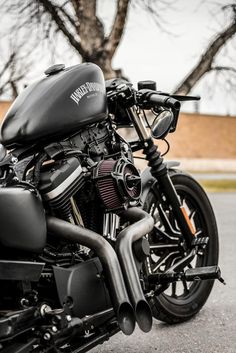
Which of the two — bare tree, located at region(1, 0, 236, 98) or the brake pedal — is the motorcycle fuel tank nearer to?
the brake pedal

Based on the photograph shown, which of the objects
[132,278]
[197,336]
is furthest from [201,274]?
[132,278]

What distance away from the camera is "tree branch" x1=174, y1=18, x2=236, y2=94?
1973cm

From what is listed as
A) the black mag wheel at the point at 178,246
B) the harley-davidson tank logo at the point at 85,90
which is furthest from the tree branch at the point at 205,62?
the harley-davidson tank logo at the point at 85,90

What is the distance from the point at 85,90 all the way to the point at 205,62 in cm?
1765

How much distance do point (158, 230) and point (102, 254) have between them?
3.03 feet

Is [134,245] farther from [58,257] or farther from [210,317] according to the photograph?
[210,317]

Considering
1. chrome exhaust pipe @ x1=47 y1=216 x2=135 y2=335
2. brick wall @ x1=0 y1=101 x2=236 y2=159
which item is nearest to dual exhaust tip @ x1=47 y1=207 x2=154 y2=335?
chrome exhaust pipe @ x1=47 y1=216 x2=135 y2=335

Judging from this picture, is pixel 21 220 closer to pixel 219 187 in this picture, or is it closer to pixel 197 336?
pixel 197 336

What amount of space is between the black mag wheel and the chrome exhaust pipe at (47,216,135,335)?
2.00ft

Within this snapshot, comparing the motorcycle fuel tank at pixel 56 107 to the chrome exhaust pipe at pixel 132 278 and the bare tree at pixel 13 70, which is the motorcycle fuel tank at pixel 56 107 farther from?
the bare tree at pixel 13 70

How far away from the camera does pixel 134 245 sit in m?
3.03

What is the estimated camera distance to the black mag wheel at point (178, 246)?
12.0 ft

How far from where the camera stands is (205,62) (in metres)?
20.0

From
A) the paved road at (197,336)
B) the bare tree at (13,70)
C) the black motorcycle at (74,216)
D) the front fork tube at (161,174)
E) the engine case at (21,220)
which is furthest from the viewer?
the bare tree at (13,70)
